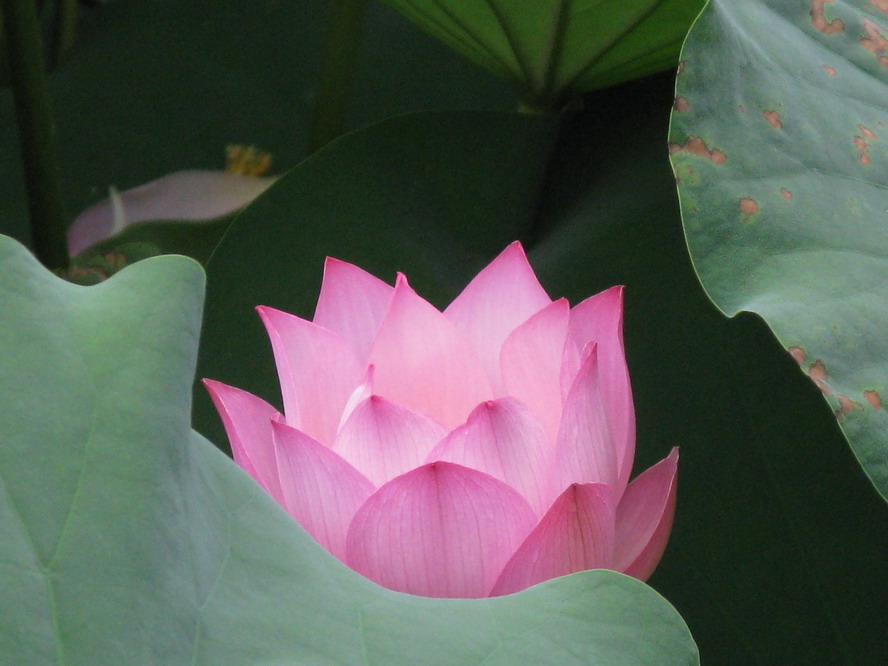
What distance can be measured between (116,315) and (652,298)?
421 millimetres

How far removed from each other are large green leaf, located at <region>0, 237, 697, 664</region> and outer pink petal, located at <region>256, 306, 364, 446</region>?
0.12 meters

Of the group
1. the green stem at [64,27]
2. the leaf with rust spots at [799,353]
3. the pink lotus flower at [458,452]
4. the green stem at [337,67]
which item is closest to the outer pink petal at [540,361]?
the pink lotus flower at [458,452]

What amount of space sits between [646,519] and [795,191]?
18 cm

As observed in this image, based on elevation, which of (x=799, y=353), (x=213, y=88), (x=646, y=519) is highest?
(x=213, y=88)

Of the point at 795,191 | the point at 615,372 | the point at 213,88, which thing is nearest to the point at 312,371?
the point at 615,372

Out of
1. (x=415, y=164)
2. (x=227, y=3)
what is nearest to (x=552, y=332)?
(x=415, y=164)

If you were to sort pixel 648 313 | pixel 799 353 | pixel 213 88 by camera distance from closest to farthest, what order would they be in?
pixel 799 353 → pixel 648 313 → pixel 213 88

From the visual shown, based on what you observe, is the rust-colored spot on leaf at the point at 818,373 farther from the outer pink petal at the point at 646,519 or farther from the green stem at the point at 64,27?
the green stem at the point at 64,27

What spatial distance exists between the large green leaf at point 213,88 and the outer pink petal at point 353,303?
0.49 m

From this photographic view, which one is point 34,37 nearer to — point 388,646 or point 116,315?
point 116,315

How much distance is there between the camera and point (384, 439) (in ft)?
1.39

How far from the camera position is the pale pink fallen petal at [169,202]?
2.77ft

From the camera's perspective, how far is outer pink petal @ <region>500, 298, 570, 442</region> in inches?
18.0

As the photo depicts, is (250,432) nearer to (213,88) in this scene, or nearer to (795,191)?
(795,191)
